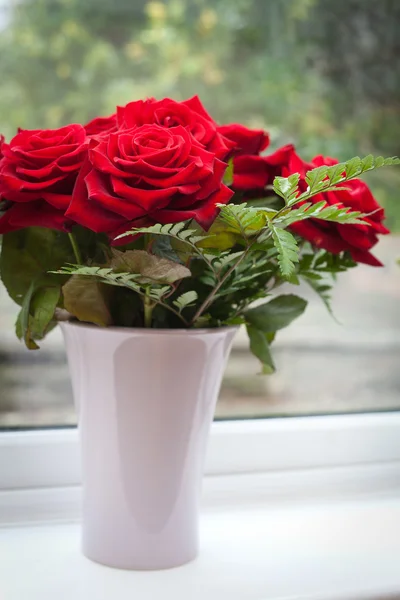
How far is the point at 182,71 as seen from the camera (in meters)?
1.00

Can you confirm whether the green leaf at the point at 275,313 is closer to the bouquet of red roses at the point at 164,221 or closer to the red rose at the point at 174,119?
the bouquet of red roses at the point at 164,221

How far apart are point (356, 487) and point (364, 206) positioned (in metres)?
0.44

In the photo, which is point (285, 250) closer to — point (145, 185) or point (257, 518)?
point (145, 185)

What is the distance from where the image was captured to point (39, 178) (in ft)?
1.98

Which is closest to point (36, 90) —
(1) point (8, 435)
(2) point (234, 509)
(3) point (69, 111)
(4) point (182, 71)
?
(3) point (69, 111)

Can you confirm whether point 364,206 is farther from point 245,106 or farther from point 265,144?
point 245,106

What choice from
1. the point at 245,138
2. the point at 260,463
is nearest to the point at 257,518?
the point at 260,463

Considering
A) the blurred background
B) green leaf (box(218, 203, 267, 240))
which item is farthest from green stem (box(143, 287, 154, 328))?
the blurred background

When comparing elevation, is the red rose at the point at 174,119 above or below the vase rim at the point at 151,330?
above

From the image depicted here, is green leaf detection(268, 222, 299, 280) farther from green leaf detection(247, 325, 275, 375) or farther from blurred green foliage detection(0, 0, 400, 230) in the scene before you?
blurred green foliage detection(0, 0, 400, 230)

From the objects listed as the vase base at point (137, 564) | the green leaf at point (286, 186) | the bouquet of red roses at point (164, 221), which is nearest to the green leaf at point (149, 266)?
the bouquet of red roses at point (164, 221)

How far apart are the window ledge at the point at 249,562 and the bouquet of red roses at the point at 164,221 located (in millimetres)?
200

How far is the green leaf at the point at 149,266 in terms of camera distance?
0.59m

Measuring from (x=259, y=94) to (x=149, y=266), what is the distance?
0.52 m
